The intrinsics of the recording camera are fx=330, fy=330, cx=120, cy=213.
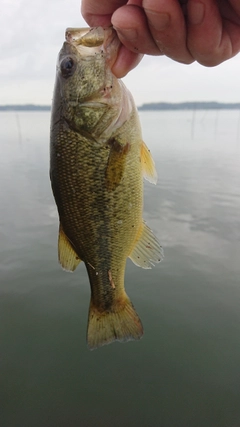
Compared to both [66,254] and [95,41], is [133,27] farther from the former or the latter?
[66,254]

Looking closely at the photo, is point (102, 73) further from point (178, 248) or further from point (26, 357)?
point (178, 248)

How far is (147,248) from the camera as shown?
243cm

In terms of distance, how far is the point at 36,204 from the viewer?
42.7 ft

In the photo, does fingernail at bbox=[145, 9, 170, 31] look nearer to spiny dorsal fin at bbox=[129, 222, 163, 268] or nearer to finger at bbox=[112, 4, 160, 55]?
finger at bbox=[112, 4, 160, 55]

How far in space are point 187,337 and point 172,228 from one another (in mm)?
4607

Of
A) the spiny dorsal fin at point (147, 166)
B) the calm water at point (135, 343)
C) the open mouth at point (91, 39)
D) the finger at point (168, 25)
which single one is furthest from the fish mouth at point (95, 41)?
the calm water at point (135, 343)

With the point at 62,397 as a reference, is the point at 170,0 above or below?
above

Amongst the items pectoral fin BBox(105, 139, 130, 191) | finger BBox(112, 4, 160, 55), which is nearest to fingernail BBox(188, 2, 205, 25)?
finger BBox(112, 4, 160, 55)

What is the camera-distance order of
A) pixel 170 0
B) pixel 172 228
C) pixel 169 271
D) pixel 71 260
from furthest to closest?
pixel 172 228
pixel 169 271
pixel 71 260
pixel 170 0

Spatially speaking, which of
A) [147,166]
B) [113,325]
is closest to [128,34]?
[147,166]

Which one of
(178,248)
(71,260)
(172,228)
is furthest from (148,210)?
(71,260)

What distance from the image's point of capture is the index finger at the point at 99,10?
1972 mm

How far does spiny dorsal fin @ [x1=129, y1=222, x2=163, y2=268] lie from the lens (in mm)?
2416

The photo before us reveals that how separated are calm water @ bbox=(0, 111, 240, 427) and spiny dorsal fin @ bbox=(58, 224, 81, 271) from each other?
372 cm
